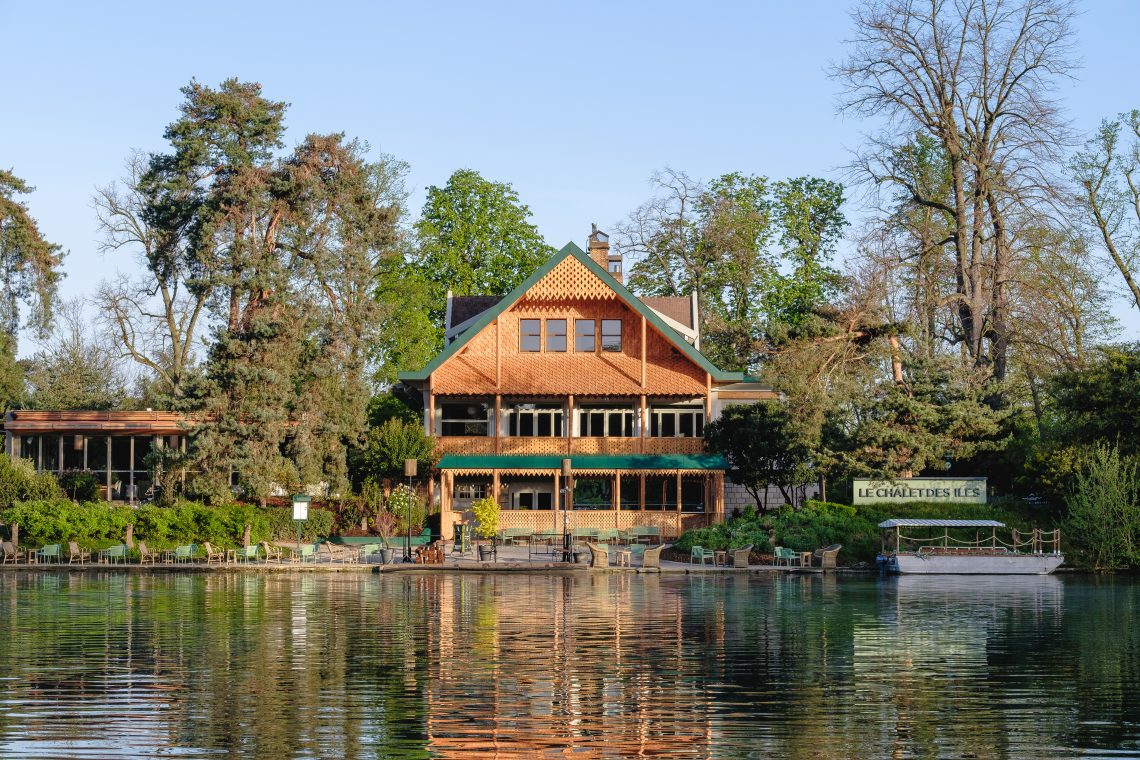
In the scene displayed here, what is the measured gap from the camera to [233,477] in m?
50.9

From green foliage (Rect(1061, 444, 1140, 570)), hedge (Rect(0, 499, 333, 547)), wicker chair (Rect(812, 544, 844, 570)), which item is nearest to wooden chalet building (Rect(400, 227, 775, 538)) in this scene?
hedge (Rect(0, 499, 333, 547))

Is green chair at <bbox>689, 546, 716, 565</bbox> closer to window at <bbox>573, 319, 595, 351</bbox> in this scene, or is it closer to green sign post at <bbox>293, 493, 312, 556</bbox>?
green sign post at <bbox>293, 493, 312, 556</bbox>

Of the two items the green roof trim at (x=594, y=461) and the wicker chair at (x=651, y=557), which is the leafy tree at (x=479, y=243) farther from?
the wicker chair at (x=651, y=557)

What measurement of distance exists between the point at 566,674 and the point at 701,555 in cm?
2335

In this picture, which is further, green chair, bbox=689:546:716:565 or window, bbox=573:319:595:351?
window, bbox=573:319:595:351

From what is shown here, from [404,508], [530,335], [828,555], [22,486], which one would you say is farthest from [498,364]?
[22,486]

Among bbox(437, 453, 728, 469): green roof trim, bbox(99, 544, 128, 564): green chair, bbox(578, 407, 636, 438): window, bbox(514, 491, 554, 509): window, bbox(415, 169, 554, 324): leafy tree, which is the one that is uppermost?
bbox(415, 169, 554, 324): leafy tree

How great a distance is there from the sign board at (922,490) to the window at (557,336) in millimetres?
13983

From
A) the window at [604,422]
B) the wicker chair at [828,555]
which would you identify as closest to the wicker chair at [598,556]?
the wicker chair at [828,555]

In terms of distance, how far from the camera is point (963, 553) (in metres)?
40.4

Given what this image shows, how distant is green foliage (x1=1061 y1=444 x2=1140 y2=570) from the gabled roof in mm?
14871

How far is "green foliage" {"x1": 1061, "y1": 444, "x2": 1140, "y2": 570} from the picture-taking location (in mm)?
39844

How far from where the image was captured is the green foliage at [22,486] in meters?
45.2

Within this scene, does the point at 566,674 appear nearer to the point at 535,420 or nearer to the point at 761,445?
the point at 761,445
